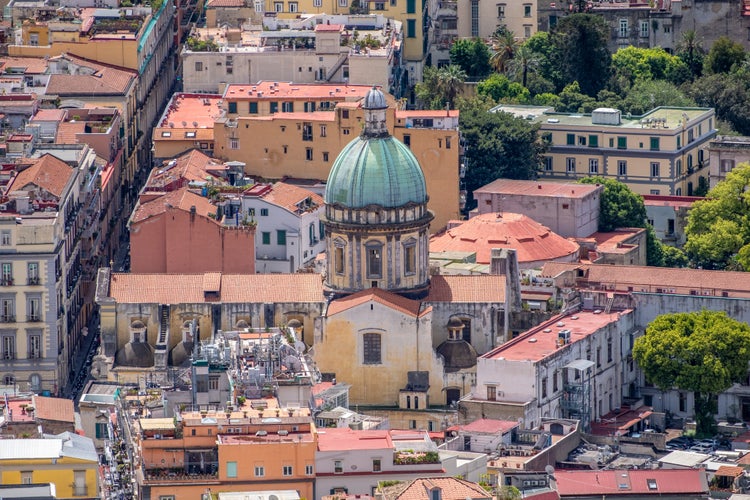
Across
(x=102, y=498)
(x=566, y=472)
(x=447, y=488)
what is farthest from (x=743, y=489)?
(x=102, y=498)

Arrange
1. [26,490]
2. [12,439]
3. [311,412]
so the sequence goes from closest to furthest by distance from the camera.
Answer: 1. [26,490]
2. [12,439]
3. [311,412]

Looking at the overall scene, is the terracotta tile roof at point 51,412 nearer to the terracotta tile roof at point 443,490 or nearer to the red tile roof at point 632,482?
the terracotta tile roof at point 443,490

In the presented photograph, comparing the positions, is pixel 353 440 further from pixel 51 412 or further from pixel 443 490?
pixel 51 412

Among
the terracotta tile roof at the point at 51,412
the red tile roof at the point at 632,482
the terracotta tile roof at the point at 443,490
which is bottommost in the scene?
the red tile roof at the point at 632,482

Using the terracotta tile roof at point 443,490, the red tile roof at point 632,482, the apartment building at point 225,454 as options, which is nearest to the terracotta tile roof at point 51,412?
the apartment building at point 225,454

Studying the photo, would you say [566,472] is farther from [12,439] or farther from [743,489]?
[12,439]

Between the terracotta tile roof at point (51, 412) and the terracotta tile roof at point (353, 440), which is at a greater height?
the terracotta tile roof at point (51, 412)

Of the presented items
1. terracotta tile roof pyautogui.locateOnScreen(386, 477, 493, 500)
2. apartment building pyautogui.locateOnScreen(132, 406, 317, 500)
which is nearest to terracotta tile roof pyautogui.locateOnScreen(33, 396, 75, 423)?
apartment building pyautogui.locateOnScreen(132, 406, 317, 500)
